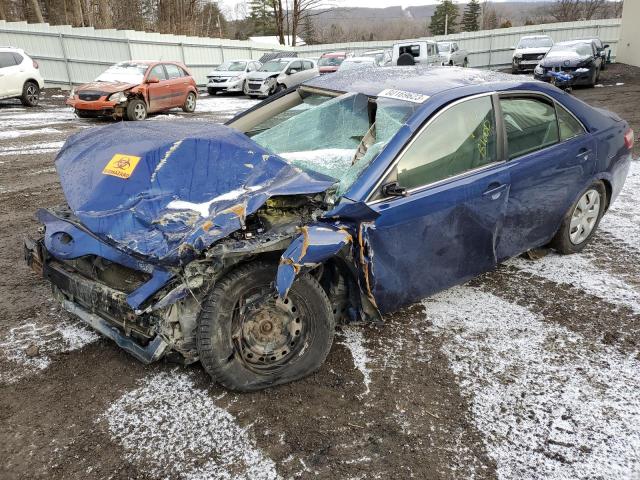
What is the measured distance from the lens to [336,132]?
3.70m

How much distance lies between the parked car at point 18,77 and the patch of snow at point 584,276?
1553 centimetres

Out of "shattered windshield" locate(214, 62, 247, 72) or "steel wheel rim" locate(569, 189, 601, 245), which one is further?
"shattered windshield" locate(214, 62, 247, 72)

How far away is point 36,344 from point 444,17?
81929 millimetres

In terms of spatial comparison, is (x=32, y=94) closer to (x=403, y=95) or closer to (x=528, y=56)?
(x=403, y=95)

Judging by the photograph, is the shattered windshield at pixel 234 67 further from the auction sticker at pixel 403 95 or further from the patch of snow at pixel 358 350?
the patch of snow at pixel 358 350

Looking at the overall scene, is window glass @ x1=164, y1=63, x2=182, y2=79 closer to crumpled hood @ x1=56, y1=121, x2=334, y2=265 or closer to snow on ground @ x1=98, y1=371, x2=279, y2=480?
crumpled hood @ x1=56, y1=121, x2=334, y2=265

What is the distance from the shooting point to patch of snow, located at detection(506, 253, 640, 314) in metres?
3.95

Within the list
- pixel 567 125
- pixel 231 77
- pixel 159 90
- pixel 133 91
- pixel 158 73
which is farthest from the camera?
pixel 231 77

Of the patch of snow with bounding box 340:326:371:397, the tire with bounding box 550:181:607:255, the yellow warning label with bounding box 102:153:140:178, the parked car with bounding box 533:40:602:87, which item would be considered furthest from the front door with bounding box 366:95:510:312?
the parked car with bounding box 533:40:602:87

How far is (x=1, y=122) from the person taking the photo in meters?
12.7

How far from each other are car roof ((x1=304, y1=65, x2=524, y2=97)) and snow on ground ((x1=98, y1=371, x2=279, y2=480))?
2.39 m

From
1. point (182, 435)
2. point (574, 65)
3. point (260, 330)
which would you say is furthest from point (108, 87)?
point (574, 65)

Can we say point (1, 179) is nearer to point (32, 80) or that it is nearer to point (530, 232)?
point (530, 232)

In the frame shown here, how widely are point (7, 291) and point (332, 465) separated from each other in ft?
10.2
